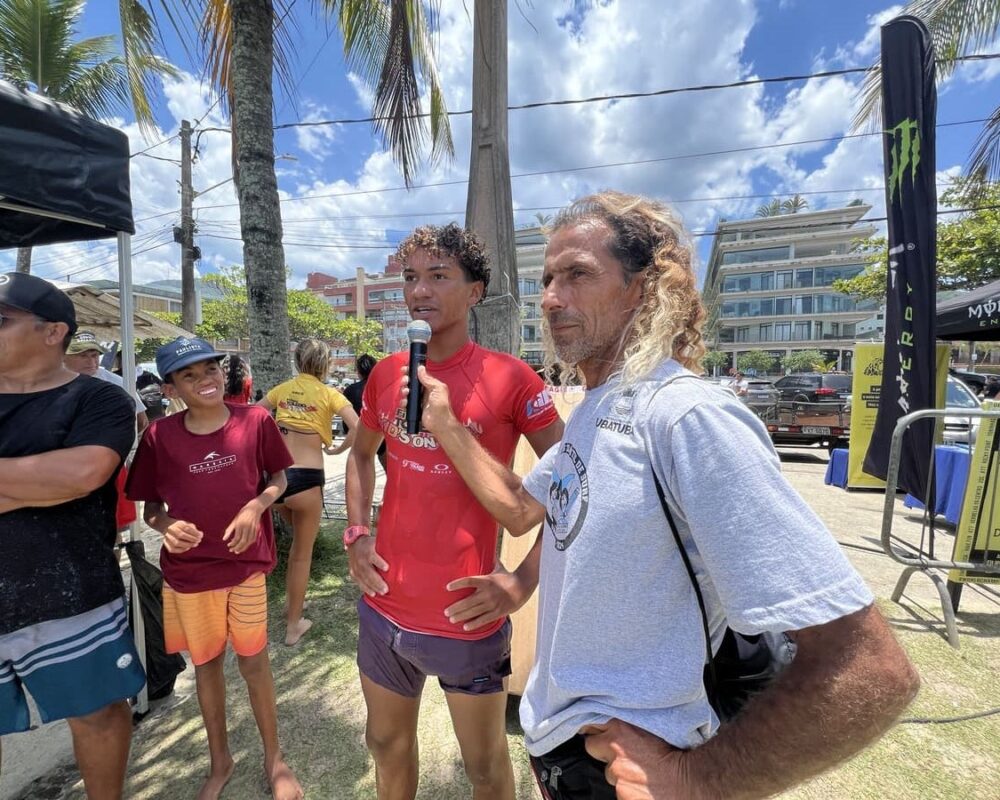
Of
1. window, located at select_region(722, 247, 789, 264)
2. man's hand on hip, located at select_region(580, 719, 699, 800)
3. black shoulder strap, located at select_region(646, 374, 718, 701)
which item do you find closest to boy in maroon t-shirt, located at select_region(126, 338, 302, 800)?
man's hand on hip, located at select_region(580, 719, 699, 800)

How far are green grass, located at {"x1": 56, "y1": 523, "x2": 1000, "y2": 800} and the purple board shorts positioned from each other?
0.93 m

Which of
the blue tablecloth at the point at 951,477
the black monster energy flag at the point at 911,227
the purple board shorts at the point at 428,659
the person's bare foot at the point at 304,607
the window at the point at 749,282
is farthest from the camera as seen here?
the window at the point at 749,282

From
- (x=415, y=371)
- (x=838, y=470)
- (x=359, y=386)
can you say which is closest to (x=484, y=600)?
(x=415, y=371)

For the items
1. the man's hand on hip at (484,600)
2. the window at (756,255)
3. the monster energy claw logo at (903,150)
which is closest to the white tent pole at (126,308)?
the man's hand on hip at (484,600)

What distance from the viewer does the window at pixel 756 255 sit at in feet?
193

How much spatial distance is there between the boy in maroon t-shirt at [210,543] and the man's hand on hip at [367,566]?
690 mm

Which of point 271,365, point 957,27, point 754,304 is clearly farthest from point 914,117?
Answer: point 754,304

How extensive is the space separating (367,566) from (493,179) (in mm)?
3287

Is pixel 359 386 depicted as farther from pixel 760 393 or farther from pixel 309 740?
pixel 760 393

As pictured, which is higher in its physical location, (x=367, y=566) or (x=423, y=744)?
(x=367, y=566)

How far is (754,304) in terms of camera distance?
58.9 m

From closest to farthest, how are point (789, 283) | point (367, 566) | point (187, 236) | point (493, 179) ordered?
point (367, 566) < point (493, 179) < point (187, 236) < point (789, 283)

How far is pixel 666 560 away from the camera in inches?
33.1

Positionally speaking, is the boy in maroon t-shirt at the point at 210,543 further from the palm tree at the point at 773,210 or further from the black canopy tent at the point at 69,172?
the palm tree at the point at 773,210
